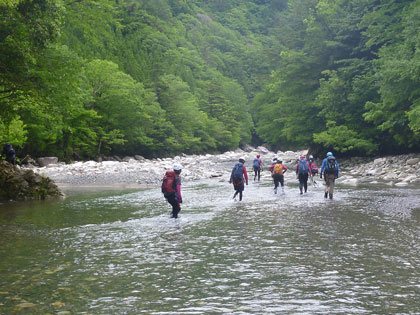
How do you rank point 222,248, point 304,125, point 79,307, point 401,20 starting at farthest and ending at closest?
point 304,125 → point 401,20 → point 222,248 → point 79,307

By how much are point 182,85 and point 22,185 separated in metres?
59.1

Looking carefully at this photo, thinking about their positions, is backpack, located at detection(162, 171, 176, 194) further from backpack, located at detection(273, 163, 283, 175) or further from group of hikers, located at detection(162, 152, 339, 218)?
backpack, located at detection(273, 163, 283, 175)

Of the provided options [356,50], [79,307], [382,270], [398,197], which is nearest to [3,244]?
[79,307]

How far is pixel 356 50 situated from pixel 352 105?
587cm

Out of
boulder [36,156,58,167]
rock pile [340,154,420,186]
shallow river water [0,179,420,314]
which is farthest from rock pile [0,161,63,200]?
boulder [36,156,58,167]

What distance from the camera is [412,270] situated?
7445mm

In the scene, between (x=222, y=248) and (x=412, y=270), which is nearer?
(x=412, y=270)

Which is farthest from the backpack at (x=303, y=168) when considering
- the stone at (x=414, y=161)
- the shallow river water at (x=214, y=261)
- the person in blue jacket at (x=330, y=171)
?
the stone at (x=414, y=161)

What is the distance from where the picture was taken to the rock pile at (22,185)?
61.9 feet

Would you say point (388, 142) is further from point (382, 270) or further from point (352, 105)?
point (382, 270)

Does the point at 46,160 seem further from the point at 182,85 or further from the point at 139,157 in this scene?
the point at 182,85

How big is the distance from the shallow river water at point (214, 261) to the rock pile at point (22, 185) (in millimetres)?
3140

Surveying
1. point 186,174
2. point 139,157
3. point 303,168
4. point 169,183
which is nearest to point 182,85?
point 139,157

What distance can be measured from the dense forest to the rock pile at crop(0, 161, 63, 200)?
2.18 metres
